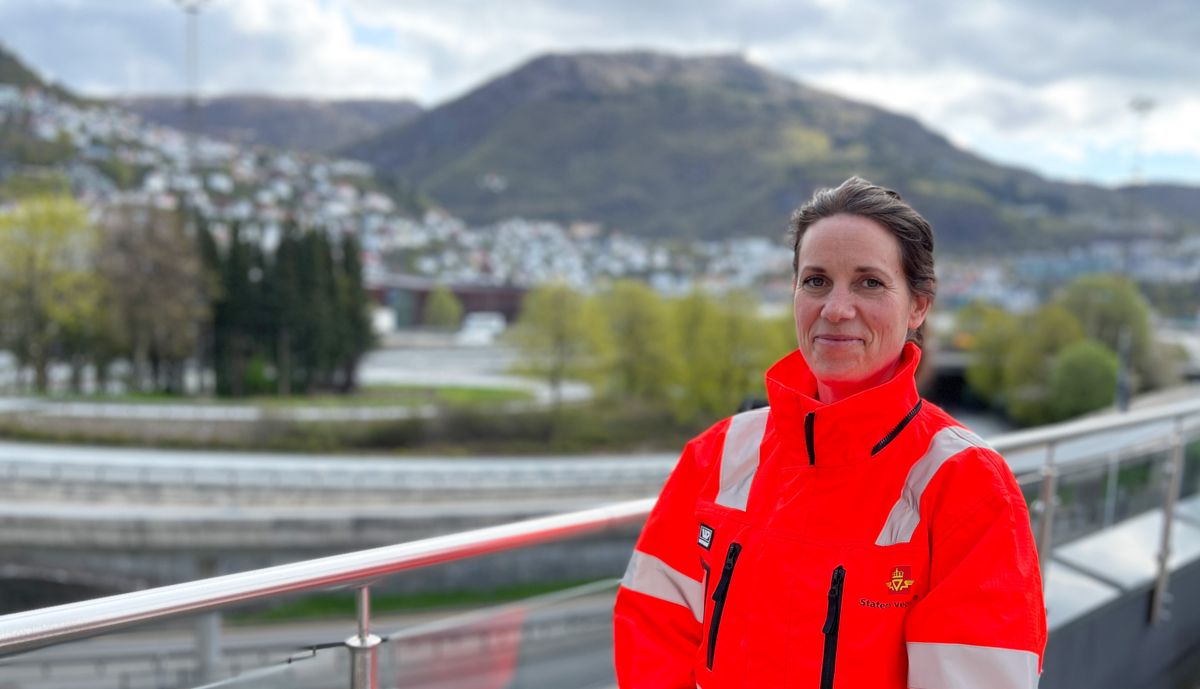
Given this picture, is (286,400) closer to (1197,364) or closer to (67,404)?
(67,404)

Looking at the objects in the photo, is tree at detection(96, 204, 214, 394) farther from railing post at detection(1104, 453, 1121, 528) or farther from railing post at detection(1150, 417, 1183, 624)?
railing post at detection(1150, 417, 1183, 624)

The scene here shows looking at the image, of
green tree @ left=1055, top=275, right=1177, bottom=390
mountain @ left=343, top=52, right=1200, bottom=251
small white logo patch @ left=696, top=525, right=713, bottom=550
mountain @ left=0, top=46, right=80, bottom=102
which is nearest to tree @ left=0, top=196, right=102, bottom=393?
small white logo patch @ left=696, top=525, right=713, bottom=550

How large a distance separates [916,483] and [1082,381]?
122ft

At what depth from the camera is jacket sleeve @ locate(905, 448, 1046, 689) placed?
1.11 metres

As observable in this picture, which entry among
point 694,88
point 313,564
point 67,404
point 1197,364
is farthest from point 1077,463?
point 694,88

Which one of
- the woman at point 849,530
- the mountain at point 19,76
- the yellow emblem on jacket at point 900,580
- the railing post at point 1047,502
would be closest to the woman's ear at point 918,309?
the woman at point 849,530

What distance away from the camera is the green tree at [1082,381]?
33.2 m

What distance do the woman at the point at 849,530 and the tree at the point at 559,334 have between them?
1347 inches

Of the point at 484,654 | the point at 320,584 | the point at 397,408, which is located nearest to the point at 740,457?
the point at 320,584

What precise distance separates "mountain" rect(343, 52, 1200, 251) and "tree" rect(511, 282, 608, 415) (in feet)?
297

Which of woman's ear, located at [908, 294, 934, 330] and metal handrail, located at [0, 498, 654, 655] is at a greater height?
woman's ear, located at [908, 294, 934, 330]

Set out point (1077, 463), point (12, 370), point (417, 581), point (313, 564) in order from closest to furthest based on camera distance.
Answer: point (313, 564), point (1077, 463), point (417, 581), point (12, 370)

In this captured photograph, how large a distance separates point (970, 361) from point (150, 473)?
117ft

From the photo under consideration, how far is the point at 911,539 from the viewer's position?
1201mm
